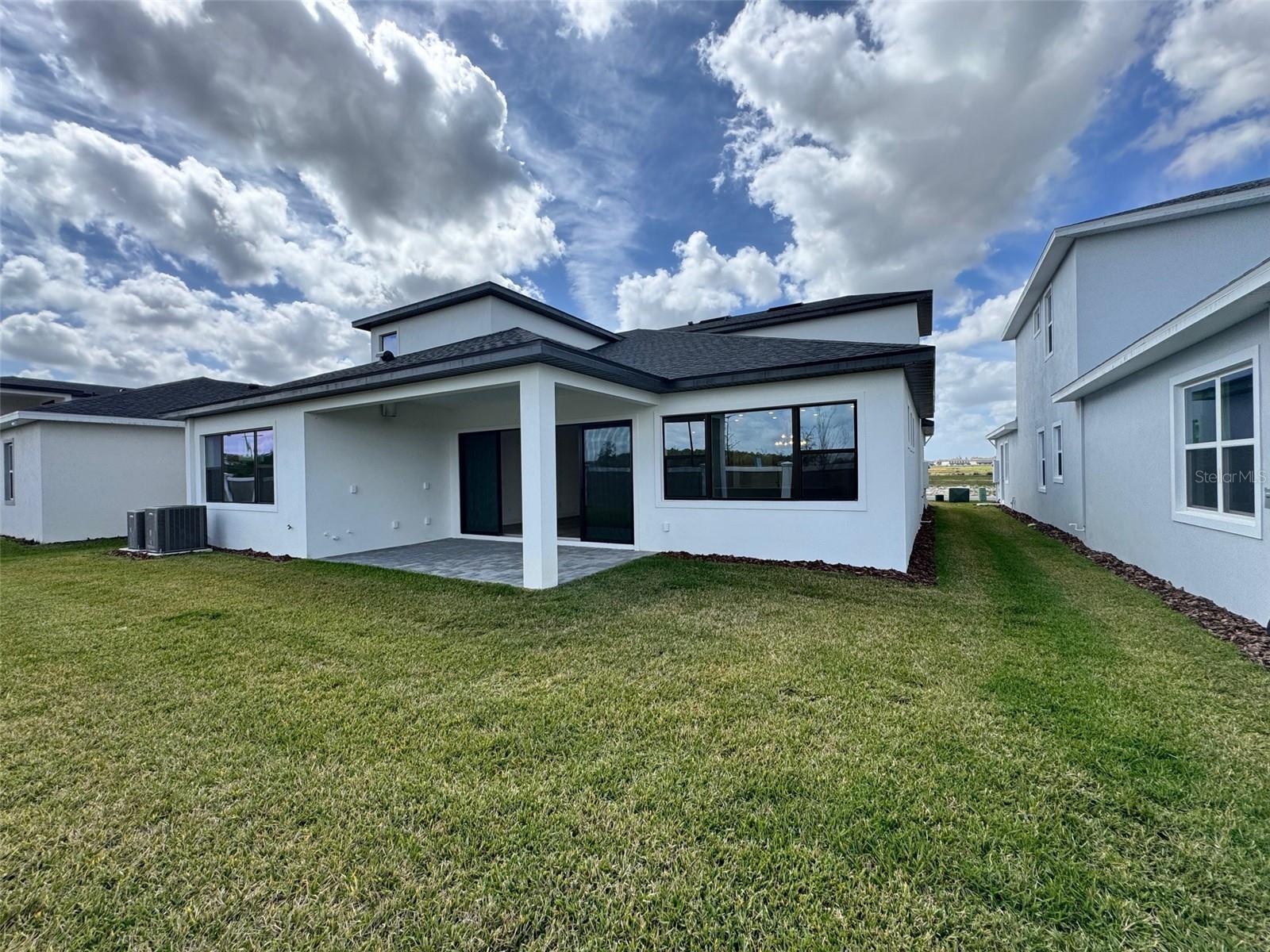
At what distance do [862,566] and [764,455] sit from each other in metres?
2.29

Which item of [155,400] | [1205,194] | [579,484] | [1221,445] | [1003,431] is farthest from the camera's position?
[1003,431]

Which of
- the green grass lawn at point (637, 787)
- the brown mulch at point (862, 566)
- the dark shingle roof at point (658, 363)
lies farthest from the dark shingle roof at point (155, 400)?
the brown mulch at point (862, 566)

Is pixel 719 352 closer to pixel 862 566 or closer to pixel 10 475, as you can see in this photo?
pixel 862 566

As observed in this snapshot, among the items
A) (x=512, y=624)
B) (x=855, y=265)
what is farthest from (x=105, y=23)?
(x=855, y=265)

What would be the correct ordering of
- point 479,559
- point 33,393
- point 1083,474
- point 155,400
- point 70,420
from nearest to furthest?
point 479,559, point 1083,474, point 70,420, point 155,400, point 33,393

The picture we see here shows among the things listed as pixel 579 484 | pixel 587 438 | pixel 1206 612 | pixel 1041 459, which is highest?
pixel 587 438

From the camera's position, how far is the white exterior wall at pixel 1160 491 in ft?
15.9

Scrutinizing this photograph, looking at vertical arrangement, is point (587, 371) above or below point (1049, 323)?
below

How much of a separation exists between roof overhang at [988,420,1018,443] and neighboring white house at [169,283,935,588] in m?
11.0

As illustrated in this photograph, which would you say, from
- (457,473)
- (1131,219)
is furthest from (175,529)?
(1131,219)

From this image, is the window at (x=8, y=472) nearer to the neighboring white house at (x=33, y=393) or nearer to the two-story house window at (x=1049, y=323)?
the neighboring white house at (x=33, y=393)

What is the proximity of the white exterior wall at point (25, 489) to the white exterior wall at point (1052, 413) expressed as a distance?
2445 cm

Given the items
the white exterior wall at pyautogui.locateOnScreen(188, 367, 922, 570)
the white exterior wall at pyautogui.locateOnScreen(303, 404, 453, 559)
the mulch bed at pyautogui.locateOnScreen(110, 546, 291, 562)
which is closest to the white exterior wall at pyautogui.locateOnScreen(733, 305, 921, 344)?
the white exterior wall at pyautogui.locateOnScreen(188, 367, 922, 570)

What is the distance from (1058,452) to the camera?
42.2ft
